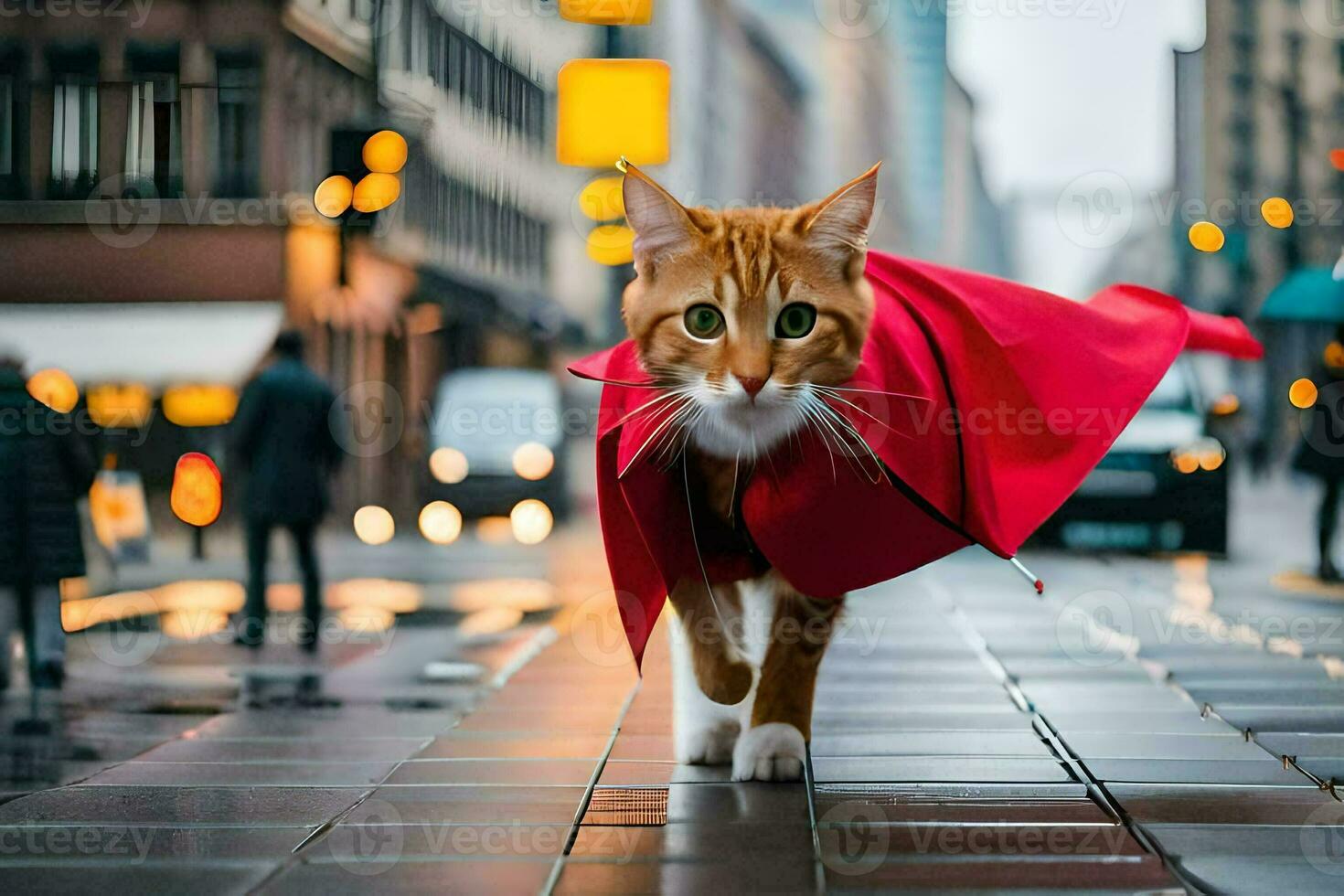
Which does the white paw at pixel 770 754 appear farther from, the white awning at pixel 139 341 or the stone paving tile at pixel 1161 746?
the white awning at pixel 139 341

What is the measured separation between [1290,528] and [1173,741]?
36.7ft

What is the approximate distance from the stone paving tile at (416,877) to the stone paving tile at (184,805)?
415 millimetres

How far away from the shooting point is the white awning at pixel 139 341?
47.0ft

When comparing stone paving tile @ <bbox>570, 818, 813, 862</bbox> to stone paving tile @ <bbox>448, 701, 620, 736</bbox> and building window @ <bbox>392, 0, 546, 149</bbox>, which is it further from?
building window @ <bbox>392, 0, 546, 149</bbox>

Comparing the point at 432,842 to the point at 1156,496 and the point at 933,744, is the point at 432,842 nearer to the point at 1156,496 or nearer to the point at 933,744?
the point at 933,744

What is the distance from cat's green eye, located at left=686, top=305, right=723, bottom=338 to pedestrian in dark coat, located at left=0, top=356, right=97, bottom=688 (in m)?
3.45

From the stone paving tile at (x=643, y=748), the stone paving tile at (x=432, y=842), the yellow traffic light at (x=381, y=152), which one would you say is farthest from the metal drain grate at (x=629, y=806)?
the yellow traffic light at (x=381, y=152)

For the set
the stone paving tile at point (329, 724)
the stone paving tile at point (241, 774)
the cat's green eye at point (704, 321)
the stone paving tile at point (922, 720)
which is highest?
the cat's green eye at point (704, 321)

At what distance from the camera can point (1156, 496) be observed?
9.99 metres

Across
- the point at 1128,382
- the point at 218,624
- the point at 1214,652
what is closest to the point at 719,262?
the point at 1128,382

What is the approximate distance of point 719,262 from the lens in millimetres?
3090

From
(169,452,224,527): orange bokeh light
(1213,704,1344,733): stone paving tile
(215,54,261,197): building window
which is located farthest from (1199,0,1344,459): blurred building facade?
(1213,704,1344,733): stone paving tile

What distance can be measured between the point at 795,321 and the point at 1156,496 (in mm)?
7710

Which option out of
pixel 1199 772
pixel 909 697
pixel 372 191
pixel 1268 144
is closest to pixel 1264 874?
pixel 1199 772
